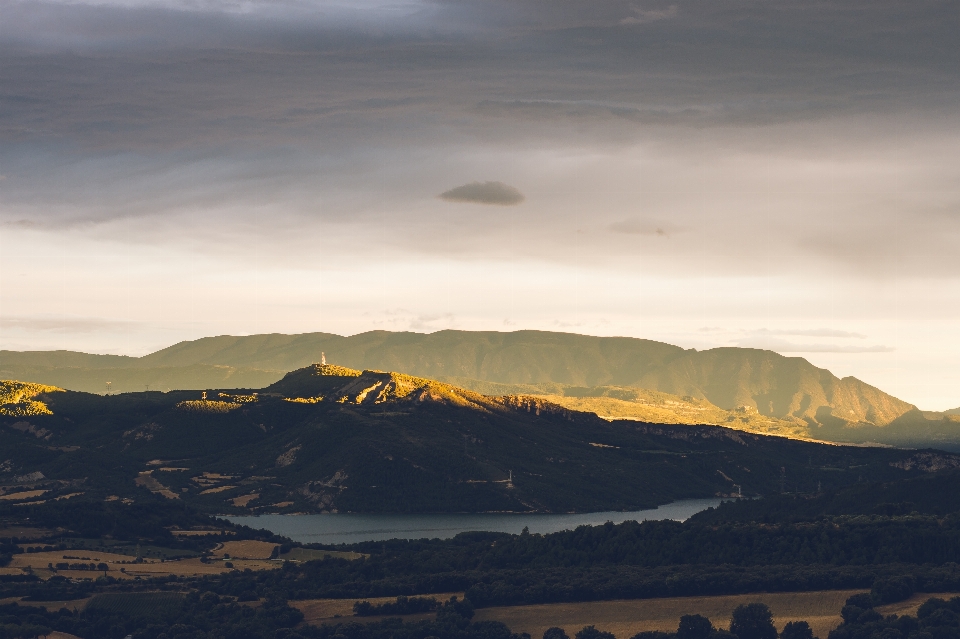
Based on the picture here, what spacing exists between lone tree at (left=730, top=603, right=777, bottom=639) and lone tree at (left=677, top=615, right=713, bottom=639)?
2.91 meters

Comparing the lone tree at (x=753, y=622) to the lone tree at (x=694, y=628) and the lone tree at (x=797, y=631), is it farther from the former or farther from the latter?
the lone tree at (x=694, y=628)

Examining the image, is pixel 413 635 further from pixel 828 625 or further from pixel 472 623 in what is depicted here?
pixel 828 625

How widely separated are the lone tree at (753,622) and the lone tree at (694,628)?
2.91 metres

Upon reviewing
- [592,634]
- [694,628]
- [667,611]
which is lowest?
[592,634]

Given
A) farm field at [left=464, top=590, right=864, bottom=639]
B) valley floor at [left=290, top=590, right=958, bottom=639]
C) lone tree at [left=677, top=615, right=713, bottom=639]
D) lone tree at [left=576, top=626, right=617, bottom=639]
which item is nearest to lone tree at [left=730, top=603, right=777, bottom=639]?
farm field at [left=464, top=590, right=864, bottom=639]

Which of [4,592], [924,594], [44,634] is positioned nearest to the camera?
[44,634]

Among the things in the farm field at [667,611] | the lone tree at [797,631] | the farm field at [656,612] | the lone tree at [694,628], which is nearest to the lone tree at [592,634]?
the farm field at [656,612]

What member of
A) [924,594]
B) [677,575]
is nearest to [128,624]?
[677,575]

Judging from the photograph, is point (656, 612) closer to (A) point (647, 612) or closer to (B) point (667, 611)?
(A) point (647, 612)

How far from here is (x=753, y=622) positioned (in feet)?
557

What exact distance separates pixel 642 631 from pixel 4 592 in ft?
290

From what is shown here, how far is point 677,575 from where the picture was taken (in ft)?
642

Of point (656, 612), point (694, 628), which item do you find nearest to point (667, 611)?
point (656, 612)

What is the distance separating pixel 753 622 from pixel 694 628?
7218 mm
